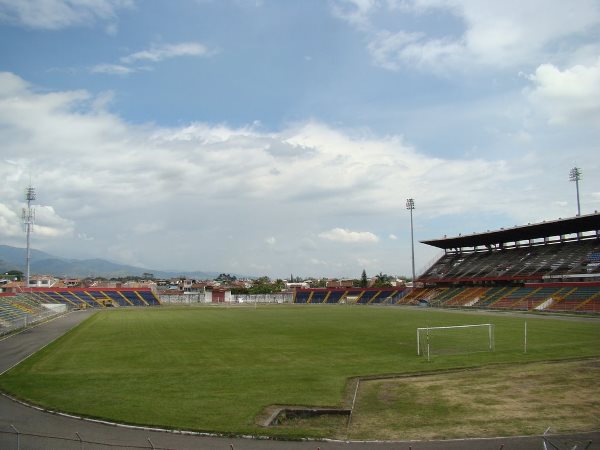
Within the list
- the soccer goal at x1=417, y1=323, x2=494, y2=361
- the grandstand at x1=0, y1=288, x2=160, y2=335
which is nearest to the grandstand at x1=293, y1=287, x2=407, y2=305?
the grandstand at x1=0, y1=288, x2=160, y2=335

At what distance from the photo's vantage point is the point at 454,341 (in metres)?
31.5

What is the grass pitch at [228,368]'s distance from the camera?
15445mm

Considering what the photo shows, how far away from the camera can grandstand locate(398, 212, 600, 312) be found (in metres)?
63.0

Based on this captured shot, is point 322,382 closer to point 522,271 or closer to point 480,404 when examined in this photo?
point 480,404

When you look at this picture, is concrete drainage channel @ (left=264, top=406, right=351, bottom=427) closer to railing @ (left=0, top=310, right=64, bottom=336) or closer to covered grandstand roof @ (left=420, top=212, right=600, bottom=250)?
railing @ (left=0, top=310, right=64, bottom=336)

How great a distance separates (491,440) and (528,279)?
6769 centimetres

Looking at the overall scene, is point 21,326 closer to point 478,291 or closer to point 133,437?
point 133,437

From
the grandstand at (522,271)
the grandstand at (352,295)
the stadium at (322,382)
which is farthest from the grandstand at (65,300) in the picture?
the grandstand at (522,271)

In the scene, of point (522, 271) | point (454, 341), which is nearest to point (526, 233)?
point (522, 271)

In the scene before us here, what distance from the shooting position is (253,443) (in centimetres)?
1259

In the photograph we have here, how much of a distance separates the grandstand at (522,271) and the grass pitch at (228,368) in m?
24.7

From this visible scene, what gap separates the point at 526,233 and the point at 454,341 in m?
56.3

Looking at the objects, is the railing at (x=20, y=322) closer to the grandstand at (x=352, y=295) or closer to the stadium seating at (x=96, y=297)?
the stadium seating at (x=96, y=297)

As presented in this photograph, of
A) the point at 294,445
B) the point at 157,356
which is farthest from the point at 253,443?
the point at 157,356
